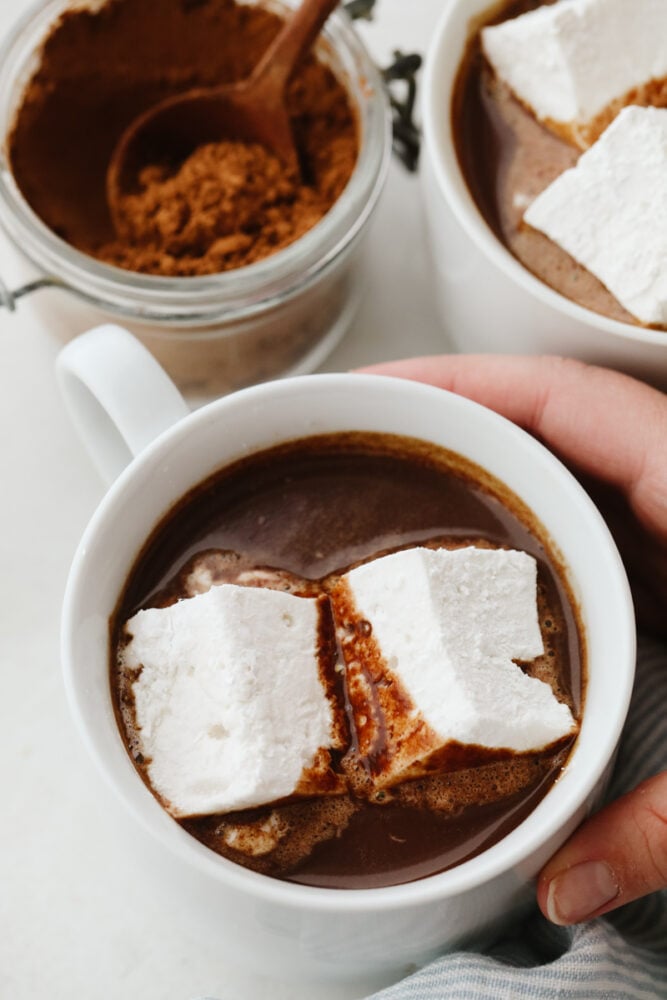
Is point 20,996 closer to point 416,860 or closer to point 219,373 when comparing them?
point 416,860

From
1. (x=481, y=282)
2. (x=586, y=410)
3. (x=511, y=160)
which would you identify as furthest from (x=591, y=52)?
(x=586, y=410)

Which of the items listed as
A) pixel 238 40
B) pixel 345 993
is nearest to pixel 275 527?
pixel 345 993

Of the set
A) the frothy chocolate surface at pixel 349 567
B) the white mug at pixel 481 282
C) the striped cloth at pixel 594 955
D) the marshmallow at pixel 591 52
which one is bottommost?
the striped cloth at pixel 594 955

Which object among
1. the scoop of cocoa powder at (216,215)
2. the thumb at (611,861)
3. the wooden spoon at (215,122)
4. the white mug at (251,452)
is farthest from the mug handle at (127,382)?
the thumb at (611,861)

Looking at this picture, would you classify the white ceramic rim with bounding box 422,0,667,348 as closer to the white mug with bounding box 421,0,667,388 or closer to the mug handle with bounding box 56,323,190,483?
the white mug with bounding box 421,0,667,388

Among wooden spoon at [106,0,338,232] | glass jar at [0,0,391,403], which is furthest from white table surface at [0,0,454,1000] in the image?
wooden spoon at [106,0,338,232]

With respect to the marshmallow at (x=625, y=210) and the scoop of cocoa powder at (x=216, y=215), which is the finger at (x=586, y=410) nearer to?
the marshmallow at (x=625, y=210)

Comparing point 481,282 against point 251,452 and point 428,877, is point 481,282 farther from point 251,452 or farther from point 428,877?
point 428,877
